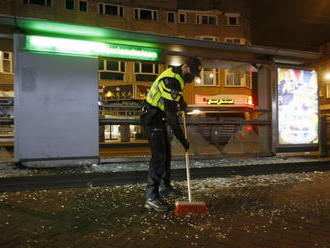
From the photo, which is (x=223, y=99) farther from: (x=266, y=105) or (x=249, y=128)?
(x=249, y=128)

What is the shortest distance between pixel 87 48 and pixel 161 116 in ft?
11.3

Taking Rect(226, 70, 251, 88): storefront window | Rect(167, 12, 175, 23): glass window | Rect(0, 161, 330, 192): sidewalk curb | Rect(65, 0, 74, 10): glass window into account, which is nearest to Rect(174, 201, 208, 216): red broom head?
Rect(0, 161, 330, 192): sidewalk curb

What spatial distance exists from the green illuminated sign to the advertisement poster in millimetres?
4162

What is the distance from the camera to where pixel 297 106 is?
31.2ft

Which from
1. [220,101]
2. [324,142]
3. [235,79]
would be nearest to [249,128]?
[324,142]

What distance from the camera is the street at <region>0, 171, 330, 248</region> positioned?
10.6 feet

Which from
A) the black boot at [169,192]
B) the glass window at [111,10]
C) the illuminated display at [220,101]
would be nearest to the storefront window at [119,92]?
the glass window at [111,10]

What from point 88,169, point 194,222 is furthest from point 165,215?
point 88,169

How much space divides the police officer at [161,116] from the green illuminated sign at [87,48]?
10.5ft

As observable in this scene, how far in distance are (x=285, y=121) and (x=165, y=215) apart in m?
6.55

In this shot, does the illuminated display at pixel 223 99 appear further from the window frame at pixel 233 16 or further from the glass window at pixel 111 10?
the glass window at pixel 111 10

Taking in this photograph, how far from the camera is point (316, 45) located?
37.3 m

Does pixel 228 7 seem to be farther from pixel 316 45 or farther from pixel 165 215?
pixel 165 215

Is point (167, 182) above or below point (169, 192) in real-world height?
above
